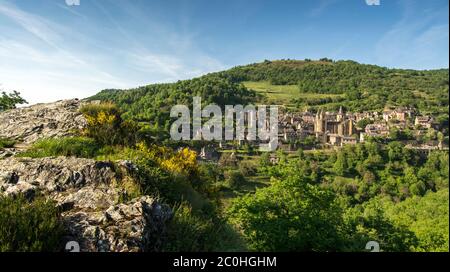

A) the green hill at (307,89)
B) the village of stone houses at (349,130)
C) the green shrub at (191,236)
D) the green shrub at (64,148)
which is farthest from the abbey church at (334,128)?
the green shrub at (191,236)

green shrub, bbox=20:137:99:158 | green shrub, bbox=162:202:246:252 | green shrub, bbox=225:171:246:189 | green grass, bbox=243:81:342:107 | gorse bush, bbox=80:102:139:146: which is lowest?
green shrub, bbox=225:171:246:189

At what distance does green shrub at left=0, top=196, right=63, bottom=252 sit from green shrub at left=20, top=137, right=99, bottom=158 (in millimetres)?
2273

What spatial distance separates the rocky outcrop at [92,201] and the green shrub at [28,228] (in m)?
0.16

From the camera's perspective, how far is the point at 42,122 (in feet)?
26.2

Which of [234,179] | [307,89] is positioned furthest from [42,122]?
[307,89]

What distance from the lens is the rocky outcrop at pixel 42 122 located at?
727 centimetres

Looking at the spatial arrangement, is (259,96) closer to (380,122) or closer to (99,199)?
(380,122)

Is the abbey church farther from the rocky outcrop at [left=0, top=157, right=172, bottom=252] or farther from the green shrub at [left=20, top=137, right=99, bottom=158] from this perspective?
the rocky outcrop at [left=0, top=157, right=172, bottom=252]

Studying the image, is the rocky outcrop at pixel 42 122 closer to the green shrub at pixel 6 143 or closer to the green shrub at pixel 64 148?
the green shrub at pixel 6 143

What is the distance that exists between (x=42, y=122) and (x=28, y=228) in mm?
5382

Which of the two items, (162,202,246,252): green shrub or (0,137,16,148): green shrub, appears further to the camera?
(0,137,16,148): green shrub

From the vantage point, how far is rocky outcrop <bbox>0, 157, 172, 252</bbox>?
134 inches

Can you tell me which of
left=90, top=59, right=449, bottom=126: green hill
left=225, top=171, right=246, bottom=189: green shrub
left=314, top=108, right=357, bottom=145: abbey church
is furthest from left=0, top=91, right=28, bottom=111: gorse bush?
left=314, top=108, right=357, bottom=145: abbey church

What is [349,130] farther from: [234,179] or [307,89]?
[234,179]
